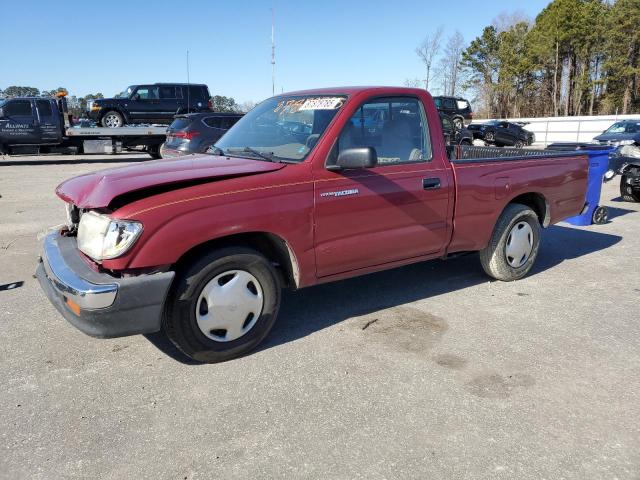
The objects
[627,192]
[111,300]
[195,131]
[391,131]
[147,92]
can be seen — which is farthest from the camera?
[147,92]

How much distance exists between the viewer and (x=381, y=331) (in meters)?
3.99

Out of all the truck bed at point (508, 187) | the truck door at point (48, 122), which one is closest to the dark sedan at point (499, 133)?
the truck door at point (48, 122)

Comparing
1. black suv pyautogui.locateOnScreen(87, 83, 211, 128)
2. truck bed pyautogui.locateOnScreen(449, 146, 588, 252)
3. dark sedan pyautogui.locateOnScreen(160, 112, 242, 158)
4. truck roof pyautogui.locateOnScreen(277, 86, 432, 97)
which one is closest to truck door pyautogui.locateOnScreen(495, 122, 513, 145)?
black suv pyautogui.locateOnScreen(87, 83, 211, 128)

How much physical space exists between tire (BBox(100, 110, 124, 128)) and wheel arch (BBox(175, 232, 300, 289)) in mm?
18696

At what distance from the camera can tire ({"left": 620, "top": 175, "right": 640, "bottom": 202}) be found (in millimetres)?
9970

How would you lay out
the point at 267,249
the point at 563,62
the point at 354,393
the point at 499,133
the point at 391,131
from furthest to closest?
1. the point at 563,62
2. the point at 499,133
3. the point at 391,131
4. the point at 267,249
5. the point at 354,393

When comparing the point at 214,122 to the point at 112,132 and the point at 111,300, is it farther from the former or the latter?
the point at 111,300

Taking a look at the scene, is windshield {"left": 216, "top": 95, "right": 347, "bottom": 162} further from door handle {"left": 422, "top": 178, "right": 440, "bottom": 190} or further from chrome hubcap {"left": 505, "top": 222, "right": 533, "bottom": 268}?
chrome hubcap {"left": 505, "top": 222, "right": 533, "bottom": 268}

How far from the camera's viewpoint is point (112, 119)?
20359 millimetres

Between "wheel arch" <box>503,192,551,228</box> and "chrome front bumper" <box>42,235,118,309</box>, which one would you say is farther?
"wheel arch" <box>503,192,551,228</box>

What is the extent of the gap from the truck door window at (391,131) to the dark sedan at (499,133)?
77.3 ft

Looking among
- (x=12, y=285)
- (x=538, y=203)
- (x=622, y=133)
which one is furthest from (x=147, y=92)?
(x=538, y=203)

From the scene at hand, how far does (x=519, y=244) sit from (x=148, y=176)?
3.64 metres

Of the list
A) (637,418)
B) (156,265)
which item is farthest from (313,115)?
(637,418)
